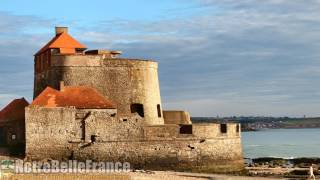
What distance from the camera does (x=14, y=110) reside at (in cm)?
4103

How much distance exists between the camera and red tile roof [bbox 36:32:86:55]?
4228 centimetres

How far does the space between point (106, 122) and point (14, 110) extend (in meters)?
6.00

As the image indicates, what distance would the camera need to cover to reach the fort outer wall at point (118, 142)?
37438 millimetres

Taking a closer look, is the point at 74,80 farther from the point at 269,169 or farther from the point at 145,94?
the point at 269,169

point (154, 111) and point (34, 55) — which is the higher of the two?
point (34, 55)

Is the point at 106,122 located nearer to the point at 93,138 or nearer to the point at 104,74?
the point at 93,138

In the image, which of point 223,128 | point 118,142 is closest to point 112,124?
point 118,142

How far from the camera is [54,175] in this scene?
95.4 ft

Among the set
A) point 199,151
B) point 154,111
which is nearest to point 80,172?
point 199,151

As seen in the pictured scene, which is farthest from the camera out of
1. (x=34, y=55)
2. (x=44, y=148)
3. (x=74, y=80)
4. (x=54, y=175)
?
(x=34, y=55)

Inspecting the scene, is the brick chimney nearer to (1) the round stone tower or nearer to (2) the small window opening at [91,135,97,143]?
(1) the round stone tower

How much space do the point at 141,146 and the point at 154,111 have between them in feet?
17.6

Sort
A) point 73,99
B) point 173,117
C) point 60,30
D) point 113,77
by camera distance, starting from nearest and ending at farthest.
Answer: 1. point 73,99
2. point 113,77
3. point 60,30
4. point 173,117

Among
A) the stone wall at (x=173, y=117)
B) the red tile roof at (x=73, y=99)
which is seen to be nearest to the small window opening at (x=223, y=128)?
the stone wall at (x=173, y=117)
